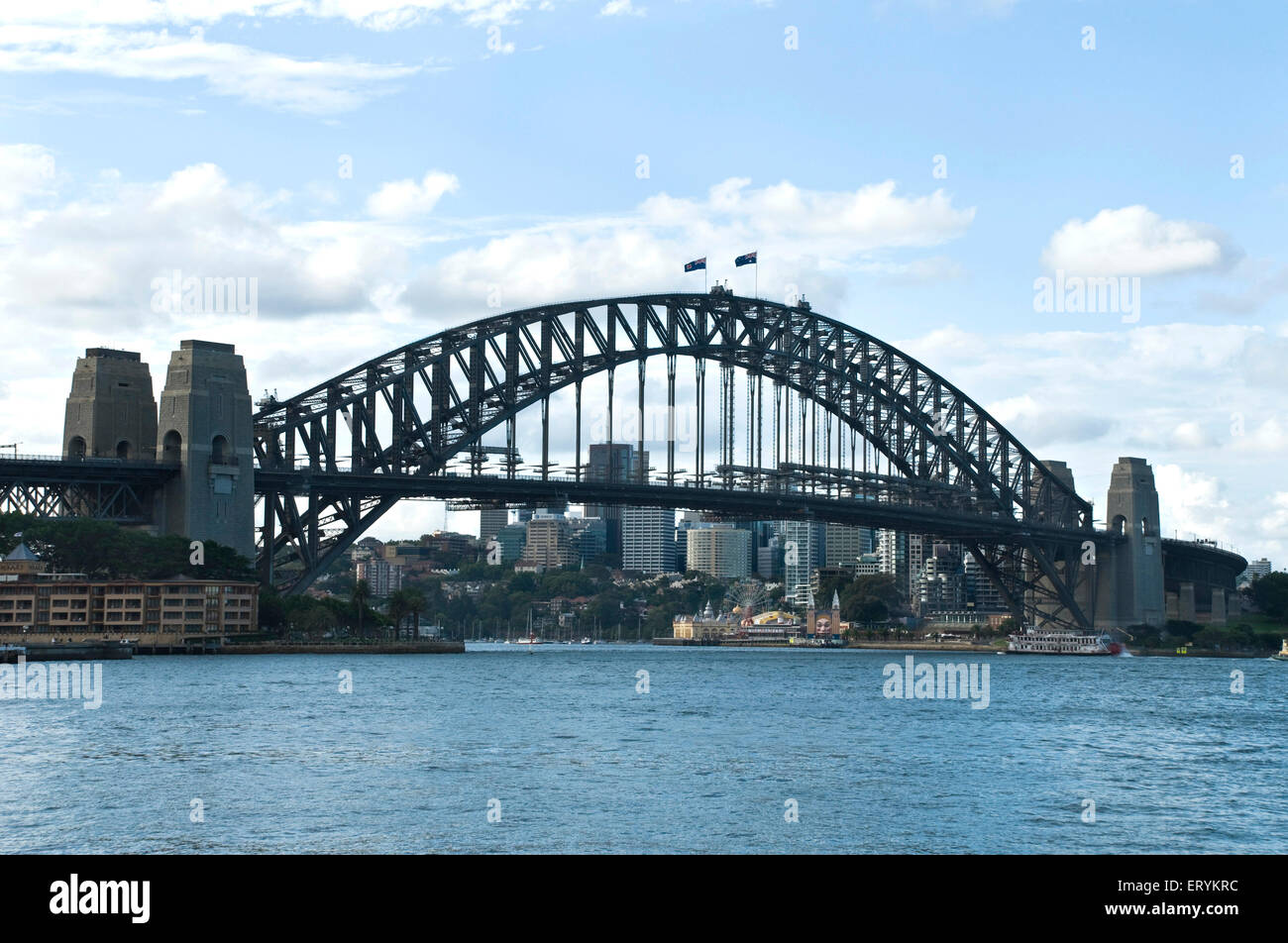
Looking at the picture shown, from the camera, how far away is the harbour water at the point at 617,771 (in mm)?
24859

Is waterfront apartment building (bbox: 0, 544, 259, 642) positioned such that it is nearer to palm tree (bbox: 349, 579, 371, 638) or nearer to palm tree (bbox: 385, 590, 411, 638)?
palm tree (bbox: 349, 579, 371, 638)

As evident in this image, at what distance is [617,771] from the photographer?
32.8m

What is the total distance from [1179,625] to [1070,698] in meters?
72.9

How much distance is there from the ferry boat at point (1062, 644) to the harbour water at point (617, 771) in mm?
57100

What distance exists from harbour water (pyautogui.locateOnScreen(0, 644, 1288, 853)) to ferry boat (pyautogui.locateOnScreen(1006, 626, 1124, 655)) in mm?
57100

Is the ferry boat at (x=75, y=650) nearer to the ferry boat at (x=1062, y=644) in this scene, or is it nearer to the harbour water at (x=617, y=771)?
the harbour water at (x=617, y=771)

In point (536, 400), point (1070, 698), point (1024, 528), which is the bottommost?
point (1070, 698)

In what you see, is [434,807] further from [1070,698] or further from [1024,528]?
[1024,528]

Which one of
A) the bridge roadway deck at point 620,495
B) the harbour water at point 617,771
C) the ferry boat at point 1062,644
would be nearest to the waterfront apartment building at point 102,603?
the bridge roadway deck at point 620,495

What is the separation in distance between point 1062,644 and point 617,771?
93.9m

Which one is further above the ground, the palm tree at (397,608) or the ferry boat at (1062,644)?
the palm tree at (397,608)
